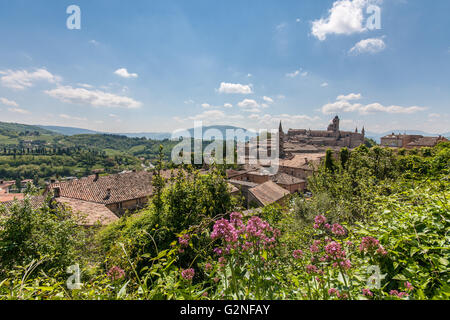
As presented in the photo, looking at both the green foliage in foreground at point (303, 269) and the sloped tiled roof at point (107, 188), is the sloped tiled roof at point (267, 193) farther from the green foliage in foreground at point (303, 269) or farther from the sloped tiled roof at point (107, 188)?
the green foliage in foreground at point (303, 269)

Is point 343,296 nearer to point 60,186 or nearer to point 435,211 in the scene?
point 435,211

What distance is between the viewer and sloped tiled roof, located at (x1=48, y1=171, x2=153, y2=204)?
2040 cm

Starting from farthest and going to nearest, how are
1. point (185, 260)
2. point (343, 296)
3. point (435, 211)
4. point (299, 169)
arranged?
1. point (299, 169)
2. point (185, 260)
3. point (435, 211)
4. point (343, 296)

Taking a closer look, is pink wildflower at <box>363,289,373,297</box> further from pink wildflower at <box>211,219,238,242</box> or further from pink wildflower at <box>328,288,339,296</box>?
pink wildflower at <box>211,219,238,242</box>

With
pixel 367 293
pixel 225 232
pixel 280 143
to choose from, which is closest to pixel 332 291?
pixel 367 293

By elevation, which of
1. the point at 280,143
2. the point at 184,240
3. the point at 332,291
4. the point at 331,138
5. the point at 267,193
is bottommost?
the point at 267,193

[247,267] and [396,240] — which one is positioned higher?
[396,240]

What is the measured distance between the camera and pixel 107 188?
2219cm

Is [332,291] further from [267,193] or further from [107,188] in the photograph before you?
[107,188]

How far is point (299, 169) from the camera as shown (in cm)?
4159

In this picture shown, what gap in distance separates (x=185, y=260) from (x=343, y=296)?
2955 millimetres

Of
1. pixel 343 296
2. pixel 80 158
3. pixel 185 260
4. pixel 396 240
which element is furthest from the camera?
pixel 80 158

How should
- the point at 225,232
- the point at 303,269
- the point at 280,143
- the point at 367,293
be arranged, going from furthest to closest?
the point at 280,143, the point at 303,269, the point at 225,232, the point at 367,293
